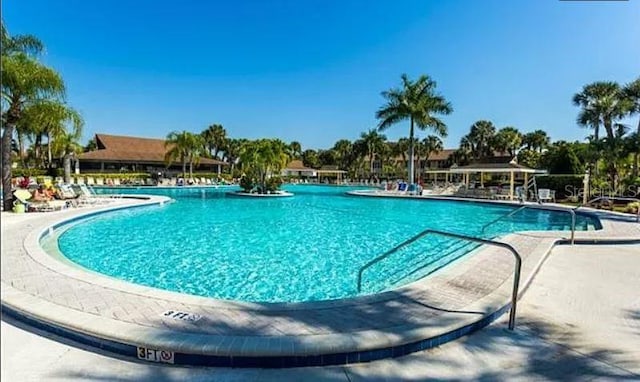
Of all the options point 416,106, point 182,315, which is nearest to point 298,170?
point 416,106

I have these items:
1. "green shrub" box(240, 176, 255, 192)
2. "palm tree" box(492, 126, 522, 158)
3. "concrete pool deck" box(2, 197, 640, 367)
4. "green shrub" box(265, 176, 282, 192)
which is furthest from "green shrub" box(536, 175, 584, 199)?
"palm tree" box(492, 126, 522, 158)

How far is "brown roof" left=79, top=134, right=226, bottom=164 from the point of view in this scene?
42.6m

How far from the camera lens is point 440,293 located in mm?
5133

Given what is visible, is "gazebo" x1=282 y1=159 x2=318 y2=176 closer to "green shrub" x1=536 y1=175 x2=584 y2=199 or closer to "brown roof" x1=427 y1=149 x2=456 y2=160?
"brown roof" x1=427 y1=149 x2=456 y2=160

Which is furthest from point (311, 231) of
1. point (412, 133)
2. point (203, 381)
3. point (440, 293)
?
point (412, 133)

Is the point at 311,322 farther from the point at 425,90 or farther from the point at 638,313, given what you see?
the point at 425,90

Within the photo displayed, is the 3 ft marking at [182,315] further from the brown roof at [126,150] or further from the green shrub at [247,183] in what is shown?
the brown roof at [126,150]

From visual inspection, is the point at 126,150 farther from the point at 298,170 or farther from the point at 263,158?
the point at 298,170

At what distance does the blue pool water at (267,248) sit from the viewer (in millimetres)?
7031

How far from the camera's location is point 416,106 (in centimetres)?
2947

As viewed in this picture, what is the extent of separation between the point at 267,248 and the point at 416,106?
2280cm

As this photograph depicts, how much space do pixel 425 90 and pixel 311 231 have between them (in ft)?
69.2

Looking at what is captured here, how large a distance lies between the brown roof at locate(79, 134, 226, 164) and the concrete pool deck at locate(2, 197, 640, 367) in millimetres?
41396

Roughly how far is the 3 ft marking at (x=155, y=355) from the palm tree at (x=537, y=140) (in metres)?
60.2
